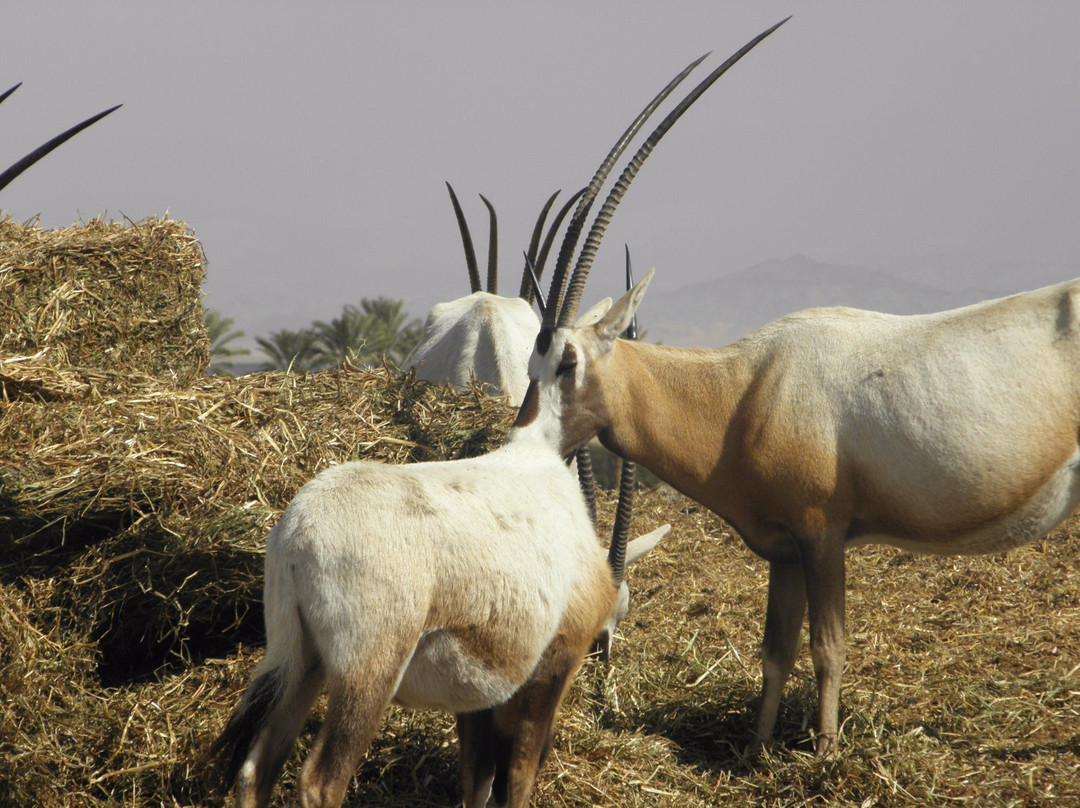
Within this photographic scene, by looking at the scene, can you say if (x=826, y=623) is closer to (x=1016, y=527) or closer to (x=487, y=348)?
(x=1016, y=527)

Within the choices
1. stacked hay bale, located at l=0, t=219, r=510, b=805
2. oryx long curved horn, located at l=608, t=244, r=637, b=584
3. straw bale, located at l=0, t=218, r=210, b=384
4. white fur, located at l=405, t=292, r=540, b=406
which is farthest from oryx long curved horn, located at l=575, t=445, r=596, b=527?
straw bale, located at l=0, t=218, r=210, b=384

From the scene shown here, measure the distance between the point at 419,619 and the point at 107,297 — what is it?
4186 mm

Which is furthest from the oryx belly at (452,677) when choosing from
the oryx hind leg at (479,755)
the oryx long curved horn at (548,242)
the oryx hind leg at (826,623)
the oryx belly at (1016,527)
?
the oryx long curved horn at (548,242)

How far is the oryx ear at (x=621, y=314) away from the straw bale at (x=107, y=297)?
2.31m

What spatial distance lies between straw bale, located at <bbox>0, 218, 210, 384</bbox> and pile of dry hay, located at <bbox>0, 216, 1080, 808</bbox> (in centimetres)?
87

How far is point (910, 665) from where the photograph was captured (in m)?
5.68

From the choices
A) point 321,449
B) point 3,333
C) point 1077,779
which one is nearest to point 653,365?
point 321,449

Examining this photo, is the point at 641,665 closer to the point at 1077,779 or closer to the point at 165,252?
the point at 1077,779

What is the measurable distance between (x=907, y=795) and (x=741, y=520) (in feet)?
4.56

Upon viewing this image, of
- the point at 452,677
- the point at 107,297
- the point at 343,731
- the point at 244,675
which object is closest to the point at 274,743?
the point at 343,731

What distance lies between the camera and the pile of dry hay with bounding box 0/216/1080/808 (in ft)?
13.0

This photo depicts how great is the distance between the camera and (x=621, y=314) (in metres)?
4.84

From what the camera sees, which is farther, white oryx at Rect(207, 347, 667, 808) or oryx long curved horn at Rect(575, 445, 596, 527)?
oryx long curved horn at Rect(575, 445, 596, 527)

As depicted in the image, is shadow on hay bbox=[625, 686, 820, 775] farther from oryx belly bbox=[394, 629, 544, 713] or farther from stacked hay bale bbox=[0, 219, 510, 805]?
stacked hay bale bbox=[0, 219, 510, 805]
